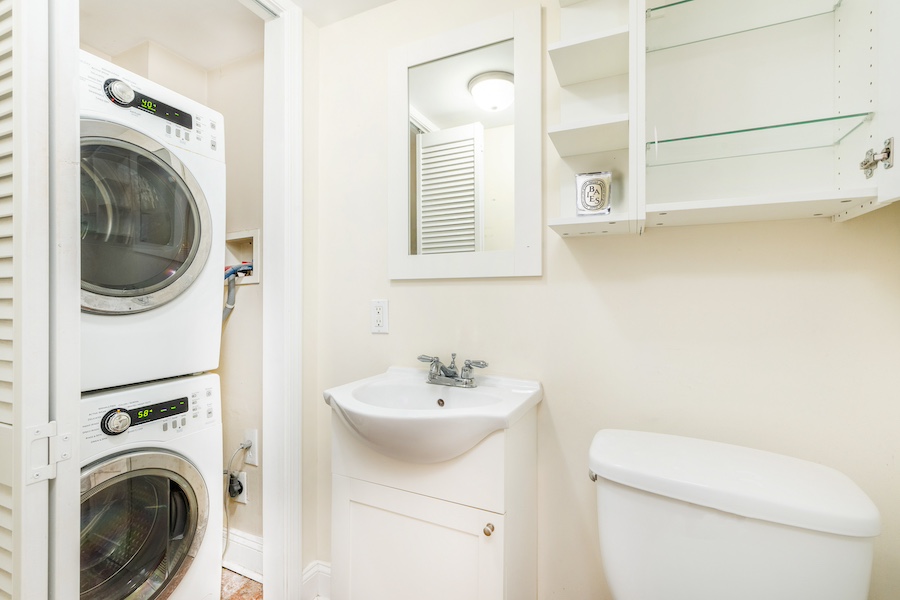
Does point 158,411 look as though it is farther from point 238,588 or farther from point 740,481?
point 740,481

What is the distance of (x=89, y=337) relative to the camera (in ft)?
3.70

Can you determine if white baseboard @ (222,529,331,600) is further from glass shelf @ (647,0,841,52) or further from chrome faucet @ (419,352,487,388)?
glass shelf @ (647,0,841,52)

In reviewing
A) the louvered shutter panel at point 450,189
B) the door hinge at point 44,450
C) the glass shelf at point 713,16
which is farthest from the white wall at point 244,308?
the glass shelf at point 713,16

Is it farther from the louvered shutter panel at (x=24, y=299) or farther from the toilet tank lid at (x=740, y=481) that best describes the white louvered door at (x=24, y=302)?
the toilet tank lid at (x=740, y=481)

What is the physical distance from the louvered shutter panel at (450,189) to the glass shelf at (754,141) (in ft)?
1.83

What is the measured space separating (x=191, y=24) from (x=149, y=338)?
4.50 feet

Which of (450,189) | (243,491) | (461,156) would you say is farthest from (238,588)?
(461,156)

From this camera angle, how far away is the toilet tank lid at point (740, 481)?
71cm

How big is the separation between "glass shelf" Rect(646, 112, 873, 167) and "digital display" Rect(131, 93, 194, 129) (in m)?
1.48

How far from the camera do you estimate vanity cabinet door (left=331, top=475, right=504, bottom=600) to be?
1.00 m

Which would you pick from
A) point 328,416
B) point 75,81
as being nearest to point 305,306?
point 328,416

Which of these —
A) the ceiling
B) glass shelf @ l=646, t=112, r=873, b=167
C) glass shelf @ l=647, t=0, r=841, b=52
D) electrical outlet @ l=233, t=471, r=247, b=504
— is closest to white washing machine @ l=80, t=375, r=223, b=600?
electrical outlet @ l=233, t=471, r=247, b=504

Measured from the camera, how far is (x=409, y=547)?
3.59 feet

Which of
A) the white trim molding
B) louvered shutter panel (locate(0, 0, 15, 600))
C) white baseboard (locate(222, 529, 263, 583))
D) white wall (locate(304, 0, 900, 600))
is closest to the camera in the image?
louvered shutter panel (locate(0, 0, 15, 600))
